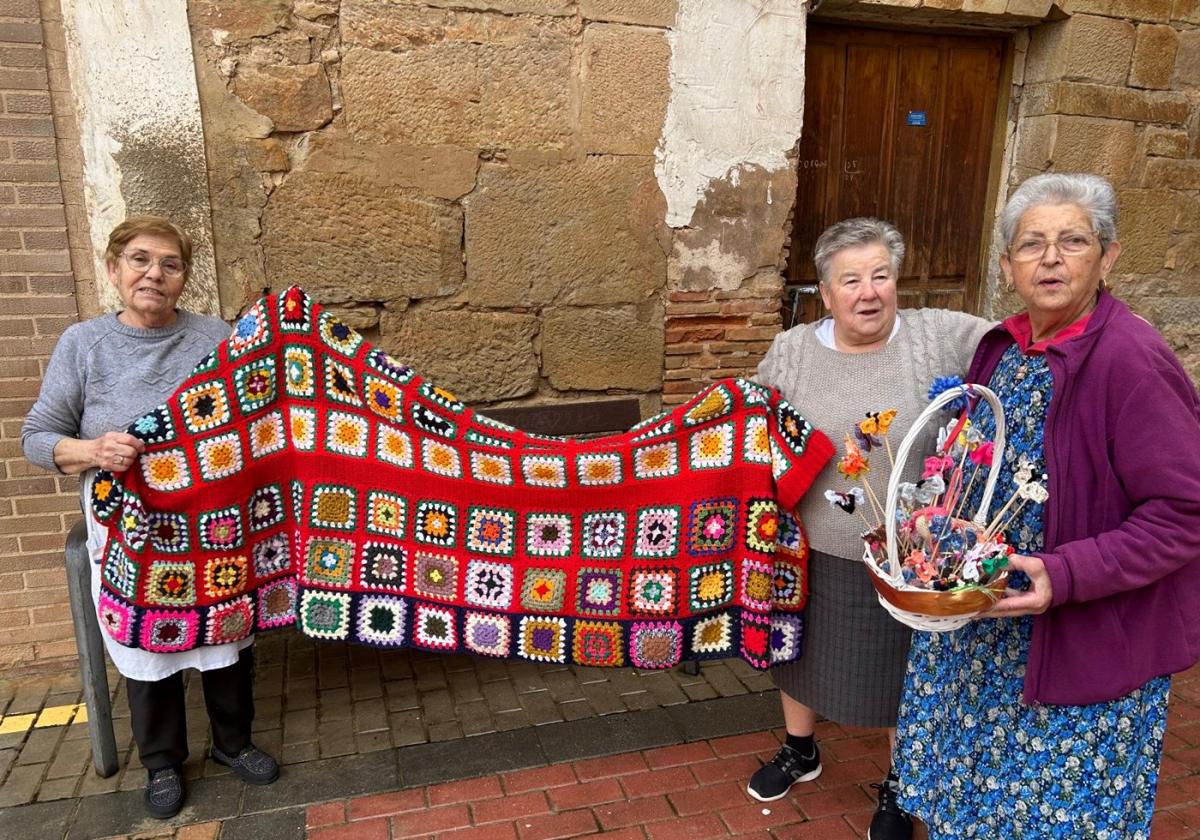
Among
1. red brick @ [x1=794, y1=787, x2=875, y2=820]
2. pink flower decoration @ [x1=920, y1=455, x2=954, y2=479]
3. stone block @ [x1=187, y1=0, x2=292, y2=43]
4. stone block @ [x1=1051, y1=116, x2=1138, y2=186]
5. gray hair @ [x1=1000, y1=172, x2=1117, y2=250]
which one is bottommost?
red brick @ [x1=794, y1=787, x2=875, y2=820]

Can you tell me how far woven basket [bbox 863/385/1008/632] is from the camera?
1.81 meters

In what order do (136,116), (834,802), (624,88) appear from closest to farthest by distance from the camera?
(834,802), (136,116), (624,88)

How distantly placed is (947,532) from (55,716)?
3.32 meters

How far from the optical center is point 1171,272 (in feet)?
15.5

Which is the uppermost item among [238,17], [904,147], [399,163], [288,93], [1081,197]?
[238,17]

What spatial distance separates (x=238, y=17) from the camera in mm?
3225

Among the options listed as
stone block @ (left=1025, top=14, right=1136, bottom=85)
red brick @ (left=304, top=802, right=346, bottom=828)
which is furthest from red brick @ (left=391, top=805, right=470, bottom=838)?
stone block @ (left=1025, top=14, right=1136, bottom=85)

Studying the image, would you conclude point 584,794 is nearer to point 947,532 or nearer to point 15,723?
point 947,532

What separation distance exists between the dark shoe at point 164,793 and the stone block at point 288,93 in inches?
92.8

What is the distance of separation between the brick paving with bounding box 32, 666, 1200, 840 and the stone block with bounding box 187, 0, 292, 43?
9.12ft

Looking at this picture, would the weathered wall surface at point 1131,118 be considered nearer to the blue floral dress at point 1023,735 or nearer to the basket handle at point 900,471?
the blue floral dress at point 1023,735

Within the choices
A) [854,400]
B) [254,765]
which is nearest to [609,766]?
[254,765]

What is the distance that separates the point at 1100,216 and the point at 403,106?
8.42ft

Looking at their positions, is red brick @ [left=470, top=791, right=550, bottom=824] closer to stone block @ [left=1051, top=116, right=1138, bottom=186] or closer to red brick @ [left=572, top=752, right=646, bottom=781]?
red brick @ [left=572, top=752, right=646, bottom=781]
